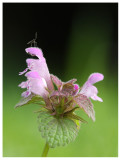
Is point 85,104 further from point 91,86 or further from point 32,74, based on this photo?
point 32,74

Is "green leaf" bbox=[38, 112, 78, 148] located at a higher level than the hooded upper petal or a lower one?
lower

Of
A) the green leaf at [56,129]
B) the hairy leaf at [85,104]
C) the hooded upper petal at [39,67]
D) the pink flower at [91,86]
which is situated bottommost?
the green leaf at [56,129]

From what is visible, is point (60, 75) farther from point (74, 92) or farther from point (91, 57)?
point (74, 92)

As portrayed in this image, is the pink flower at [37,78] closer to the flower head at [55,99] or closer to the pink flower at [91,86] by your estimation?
the flower head at [55,99]

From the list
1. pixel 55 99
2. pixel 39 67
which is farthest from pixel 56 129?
pixel 39 67

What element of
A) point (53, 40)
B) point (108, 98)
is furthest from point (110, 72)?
point (53, 40)

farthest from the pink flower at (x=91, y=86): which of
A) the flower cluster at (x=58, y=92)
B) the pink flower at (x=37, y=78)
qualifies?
the pink flower at (x=37, y=78)

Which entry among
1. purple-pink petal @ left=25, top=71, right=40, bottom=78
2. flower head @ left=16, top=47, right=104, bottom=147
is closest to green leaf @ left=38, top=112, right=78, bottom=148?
flower head @ left=16, top=47, right=104, bottom=147

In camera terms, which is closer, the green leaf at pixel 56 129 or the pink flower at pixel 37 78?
the green leaf at pixel 56 129

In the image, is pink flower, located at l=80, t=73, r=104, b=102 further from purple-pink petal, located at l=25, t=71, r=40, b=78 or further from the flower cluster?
purple-pink petal, located at l=25, t=71, r=40, b=78
